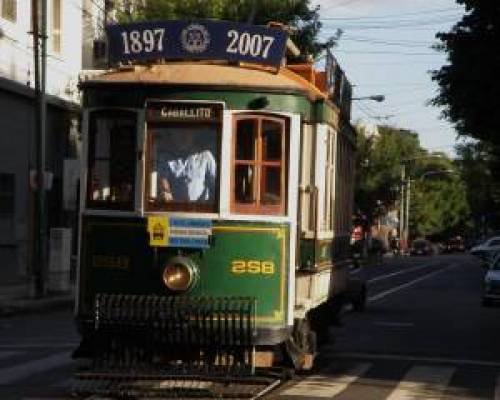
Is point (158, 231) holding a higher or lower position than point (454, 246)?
higher

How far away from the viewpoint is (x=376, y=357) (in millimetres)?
15891

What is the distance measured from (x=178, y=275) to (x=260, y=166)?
4.37ft

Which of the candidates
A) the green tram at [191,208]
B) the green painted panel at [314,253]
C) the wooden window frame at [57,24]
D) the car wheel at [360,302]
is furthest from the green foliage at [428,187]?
the green tram at [191,208]

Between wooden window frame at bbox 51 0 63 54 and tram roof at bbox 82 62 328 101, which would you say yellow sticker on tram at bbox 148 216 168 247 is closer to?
tram roof at bbox 82 62 328 101

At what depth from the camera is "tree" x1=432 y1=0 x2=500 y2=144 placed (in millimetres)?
22969

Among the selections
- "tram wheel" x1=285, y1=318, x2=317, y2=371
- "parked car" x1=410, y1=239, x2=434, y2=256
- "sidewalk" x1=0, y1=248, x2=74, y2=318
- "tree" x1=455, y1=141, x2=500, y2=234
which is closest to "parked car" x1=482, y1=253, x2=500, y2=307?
"sidewalk" x1=0, y1=248, x2=74, y2=318

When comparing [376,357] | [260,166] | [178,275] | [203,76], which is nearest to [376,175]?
Answer: [376,357]

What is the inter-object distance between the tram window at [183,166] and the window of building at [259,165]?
0.24 m

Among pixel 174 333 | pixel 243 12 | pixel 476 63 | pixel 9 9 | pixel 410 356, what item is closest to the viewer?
pixel 174 333

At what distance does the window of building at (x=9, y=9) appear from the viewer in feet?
96.3

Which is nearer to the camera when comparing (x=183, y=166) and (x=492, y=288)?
(x=183, y=166)

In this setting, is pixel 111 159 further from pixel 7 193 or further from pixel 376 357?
pixel 7 193

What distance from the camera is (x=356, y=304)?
83.7ft

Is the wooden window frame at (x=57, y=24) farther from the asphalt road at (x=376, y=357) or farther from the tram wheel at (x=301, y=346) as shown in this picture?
the tram wheel at (x=301, y=346)
